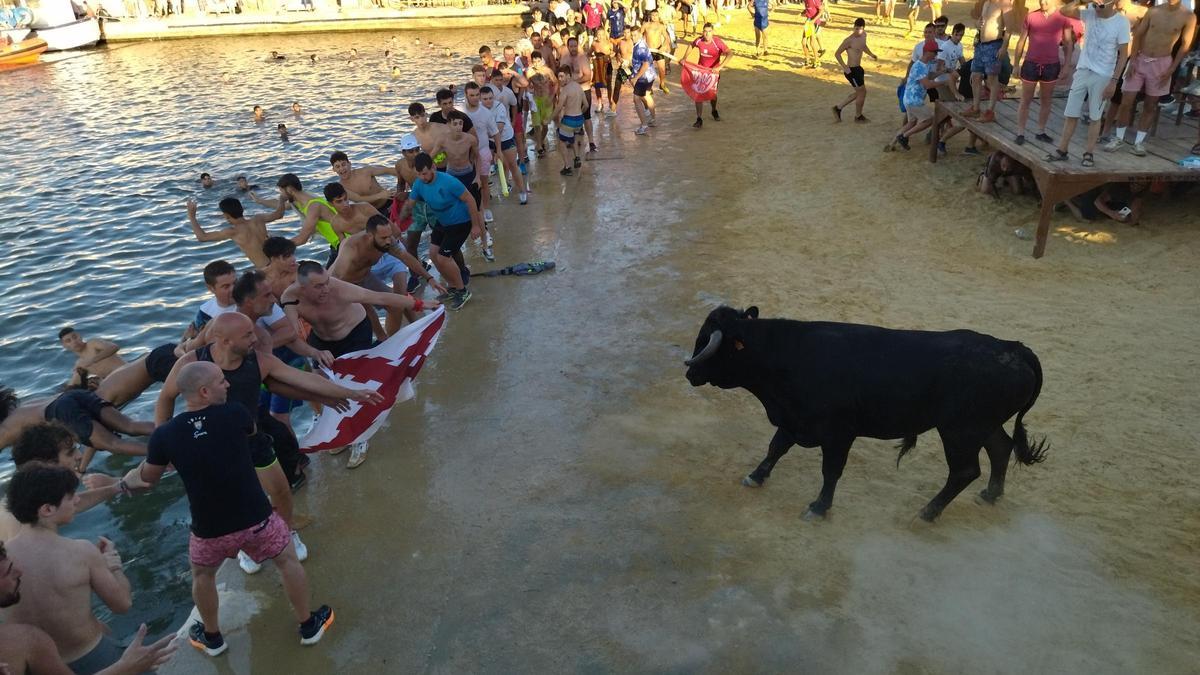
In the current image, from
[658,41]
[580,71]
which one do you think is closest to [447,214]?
[580,71]

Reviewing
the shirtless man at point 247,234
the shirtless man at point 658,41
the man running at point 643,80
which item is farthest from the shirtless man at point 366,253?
the shirtless man at point 658,41

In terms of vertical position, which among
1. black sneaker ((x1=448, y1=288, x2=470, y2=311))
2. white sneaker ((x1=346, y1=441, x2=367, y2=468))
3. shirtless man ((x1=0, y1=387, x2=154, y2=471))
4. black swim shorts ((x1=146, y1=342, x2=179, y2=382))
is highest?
black swim shorts ((x1=146, y1=342, x2=179, y2=382))

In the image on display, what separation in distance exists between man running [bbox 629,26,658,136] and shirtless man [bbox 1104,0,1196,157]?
9.56 meters

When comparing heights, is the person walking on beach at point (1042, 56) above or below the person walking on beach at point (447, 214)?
above

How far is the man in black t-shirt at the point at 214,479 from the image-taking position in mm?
4566

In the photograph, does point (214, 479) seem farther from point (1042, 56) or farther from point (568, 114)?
point (568, 114)

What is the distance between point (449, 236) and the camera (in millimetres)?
9945

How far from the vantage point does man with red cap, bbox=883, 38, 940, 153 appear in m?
14.0

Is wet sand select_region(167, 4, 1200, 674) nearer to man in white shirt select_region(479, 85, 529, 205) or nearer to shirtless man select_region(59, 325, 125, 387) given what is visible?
man in white shirt select_region(479, 85, 529, 205)

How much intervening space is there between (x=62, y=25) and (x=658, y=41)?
35.2 metres

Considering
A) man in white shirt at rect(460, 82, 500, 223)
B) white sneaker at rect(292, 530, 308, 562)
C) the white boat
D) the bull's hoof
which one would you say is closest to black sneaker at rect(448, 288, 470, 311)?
man in white shirt at rect(460, 82, 500, 223)

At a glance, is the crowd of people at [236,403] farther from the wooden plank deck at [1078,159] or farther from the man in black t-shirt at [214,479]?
the wooden plank deck at [1078,159]

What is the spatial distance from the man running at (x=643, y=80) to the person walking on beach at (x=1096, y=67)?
31.0ft

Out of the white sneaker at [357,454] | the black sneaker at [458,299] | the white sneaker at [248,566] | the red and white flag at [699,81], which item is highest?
the red and white flag at [699,81]
